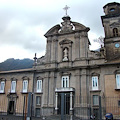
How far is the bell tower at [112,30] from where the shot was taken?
3143 centimetres

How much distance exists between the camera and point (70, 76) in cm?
2744

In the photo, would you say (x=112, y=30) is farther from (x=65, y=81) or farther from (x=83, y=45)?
(x=65, y=81)

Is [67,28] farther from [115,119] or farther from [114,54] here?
[115,119]

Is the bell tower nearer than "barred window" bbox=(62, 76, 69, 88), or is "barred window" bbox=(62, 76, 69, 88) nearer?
"barred window" bbox=(62, 76, 69, 88)

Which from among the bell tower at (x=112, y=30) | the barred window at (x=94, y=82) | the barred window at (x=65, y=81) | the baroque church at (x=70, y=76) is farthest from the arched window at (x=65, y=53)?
the bell tower at (x=112, y=30)

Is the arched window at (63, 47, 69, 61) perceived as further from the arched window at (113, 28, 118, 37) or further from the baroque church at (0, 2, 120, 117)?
the arched window at (113, 28, 118, 37)

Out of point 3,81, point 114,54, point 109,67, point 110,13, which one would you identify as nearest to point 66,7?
point 110,13

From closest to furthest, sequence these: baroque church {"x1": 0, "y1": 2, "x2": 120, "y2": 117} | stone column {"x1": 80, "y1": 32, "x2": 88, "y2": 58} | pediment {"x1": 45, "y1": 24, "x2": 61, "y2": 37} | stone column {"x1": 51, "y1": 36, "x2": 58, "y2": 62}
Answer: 1. baroque church {"x1": 0, "y1": 2, "x2": 120, "y2": 117}
2. stone column {"x1": 80, "y1": 32, "x2": 88, "y2": 58}
3. stone column {"x1": 51, "y1": 36, "x2": 58, "y2": 62}
4. pediment {"x1": 45, "y1": 24, "x2": 61, "y2": 37}

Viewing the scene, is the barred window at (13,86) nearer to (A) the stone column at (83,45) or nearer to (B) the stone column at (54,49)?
(B) the stone column at (54,49)

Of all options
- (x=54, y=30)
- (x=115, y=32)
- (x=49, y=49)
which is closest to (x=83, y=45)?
(x=49, y=49)

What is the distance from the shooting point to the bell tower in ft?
103

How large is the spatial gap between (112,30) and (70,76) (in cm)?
1340

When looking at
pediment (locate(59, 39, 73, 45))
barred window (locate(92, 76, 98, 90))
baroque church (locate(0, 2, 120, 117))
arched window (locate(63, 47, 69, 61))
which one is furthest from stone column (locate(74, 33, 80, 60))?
barred window (locate(92, 76, 98, 90))

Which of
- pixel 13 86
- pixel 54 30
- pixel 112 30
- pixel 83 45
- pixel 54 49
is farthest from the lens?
pixel 112 30
